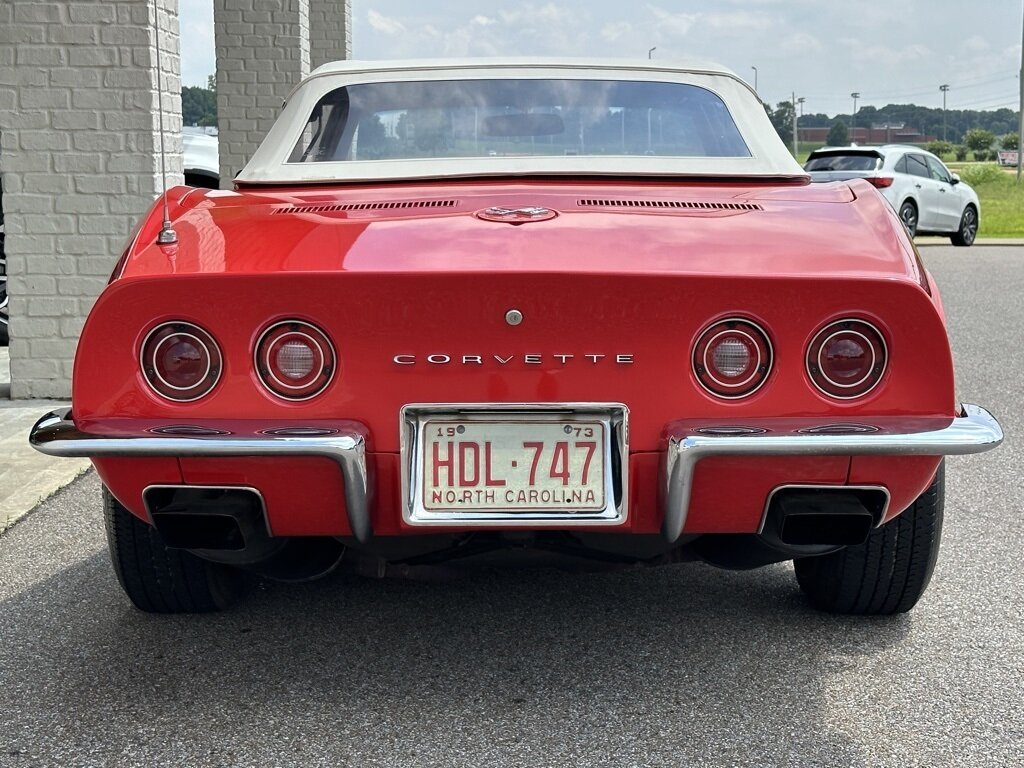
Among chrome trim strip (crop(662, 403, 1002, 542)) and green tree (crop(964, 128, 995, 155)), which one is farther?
green tree (crop(964, 128, 995, 155))

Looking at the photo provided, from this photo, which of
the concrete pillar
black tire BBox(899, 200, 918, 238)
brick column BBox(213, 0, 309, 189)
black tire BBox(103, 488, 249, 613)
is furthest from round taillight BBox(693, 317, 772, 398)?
black tire BBox(899, 200, 918, 238)

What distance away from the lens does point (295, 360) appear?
2.59 metres

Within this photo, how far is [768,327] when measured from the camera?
8.41 ft

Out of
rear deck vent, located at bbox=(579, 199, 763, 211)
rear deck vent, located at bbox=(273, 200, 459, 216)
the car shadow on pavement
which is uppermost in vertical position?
rear deck vent, located at bbox=(579, 199, 763, 211)

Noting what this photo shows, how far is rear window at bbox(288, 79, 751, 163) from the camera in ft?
11.7

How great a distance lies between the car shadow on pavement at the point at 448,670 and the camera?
2.63m

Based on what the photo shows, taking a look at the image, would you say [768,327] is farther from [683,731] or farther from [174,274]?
[174,274]

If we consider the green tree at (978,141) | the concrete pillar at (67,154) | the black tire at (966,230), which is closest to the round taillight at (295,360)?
the concrete pillar at (67,154)

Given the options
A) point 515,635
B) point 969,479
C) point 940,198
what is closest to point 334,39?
point 940,198

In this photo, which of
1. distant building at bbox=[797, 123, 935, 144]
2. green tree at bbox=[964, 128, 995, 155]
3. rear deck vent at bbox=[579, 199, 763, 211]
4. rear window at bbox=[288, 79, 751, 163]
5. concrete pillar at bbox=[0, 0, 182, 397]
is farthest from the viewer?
distant building at bbox=[797, 123, 935, 144]

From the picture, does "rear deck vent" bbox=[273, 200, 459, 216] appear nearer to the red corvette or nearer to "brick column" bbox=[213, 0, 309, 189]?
the red corvette

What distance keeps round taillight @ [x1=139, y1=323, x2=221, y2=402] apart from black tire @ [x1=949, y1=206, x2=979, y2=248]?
60.2ft

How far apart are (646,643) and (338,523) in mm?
945

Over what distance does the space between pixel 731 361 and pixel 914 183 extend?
1687cm
